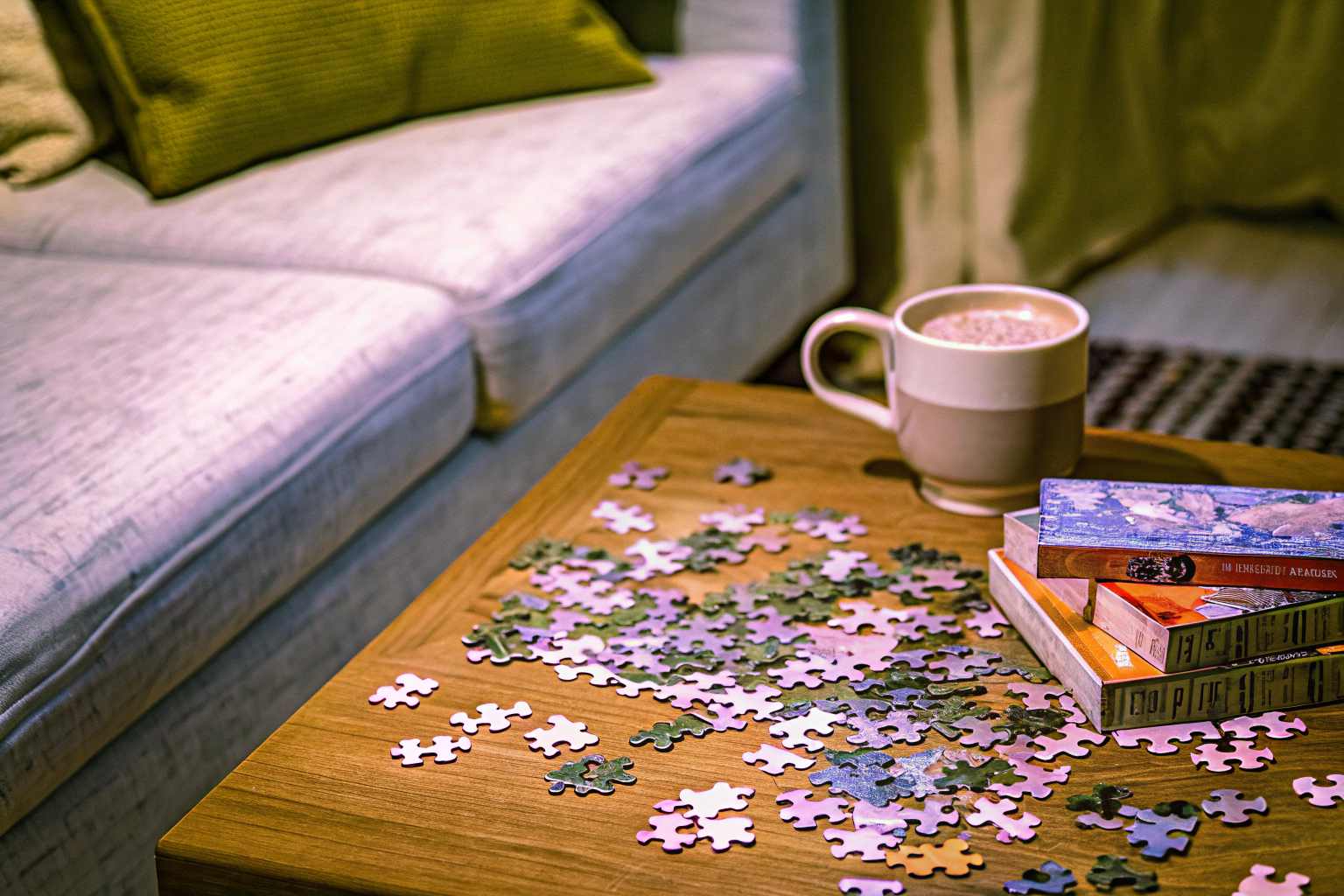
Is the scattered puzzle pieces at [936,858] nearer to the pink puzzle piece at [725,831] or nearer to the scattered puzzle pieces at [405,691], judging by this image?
the pink puzzle piece at [725,831]

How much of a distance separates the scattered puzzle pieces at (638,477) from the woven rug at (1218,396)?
1.11 meters

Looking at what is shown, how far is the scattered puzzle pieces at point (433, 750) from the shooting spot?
721 millimetres

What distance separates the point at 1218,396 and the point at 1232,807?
1545 millimetres

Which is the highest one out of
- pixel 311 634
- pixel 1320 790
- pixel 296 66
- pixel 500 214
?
pixel 296 66

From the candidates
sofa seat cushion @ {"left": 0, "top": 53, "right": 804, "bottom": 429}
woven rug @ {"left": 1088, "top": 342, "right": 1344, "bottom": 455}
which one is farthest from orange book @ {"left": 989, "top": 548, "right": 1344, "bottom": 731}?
woven rug @ {"left": 1088, "top": 342, "right": 1344, "bottom": 455}

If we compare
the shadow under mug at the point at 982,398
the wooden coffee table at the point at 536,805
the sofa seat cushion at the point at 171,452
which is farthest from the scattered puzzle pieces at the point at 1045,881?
the sofa seat cushion at the point at 171,452

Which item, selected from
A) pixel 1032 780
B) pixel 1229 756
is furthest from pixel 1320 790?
pixel 1032 780

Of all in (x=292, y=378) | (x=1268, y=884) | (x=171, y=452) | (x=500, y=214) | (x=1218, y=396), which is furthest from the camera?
(x=1218, y=396)

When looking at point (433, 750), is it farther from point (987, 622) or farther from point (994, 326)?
point (994, 326)

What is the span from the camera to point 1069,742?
27.5 inches

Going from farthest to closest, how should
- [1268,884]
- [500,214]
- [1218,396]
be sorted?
1. [1218,396]
2. [500,214]
3. [1268,884]

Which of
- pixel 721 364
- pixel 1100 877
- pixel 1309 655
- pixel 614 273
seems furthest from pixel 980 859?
pixel 721 364

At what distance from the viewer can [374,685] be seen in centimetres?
79

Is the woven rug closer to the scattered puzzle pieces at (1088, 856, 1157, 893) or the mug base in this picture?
the mug base
